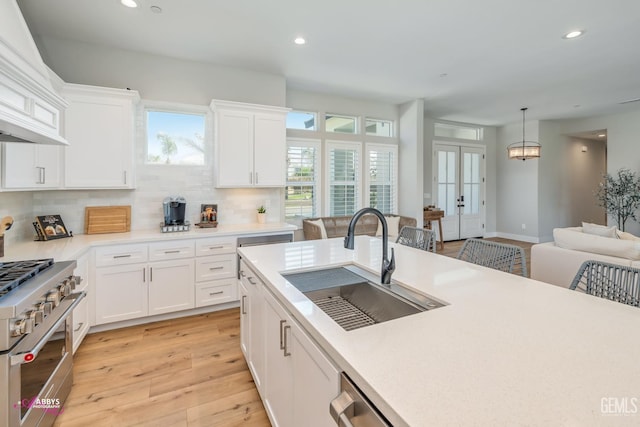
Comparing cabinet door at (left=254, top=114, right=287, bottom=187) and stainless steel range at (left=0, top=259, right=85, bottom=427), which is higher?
cabinet door at (left=254, top=114, right=287, bottom=187)

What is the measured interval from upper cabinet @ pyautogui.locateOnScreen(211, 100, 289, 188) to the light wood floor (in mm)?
1758

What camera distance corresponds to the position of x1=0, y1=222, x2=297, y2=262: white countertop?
2307mm

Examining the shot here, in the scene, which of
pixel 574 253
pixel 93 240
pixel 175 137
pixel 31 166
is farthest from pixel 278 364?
pixel 175 137

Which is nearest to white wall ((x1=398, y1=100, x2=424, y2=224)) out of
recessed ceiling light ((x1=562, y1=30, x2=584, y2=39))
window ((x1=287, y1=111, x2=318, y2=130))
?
window ((x1=287, y1=111, x2=318, y2=130))

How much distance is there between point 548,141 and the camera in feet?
23.6

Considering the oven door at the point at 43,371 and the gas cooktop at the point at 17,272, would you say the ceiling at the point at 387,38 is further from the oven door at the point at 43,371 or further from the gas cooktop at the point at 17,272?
the oven door at the point at 43,371

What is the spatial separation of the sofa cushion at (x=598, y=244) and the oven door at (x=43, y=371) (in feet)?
13.9

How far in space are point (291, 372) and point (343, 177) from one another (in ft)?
14.3

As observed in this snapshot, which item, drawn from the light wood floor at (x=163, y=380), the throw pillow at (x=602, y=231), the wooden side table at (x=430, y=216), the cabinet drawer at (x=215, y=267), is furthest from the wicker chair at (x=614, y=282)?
the wooden side table at (x=430, y=216)

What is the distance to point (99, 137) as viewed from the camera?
3.06 m

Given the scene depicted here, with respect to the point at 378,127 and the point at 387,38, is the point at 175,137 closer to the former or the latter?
the point at 387,38

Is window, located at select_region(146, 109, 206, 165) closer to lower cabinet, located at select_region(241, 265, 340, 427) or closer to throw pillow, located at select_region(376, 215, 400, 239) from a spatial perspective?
lower cabinet, located at select_region(241, 265, 340, 427)

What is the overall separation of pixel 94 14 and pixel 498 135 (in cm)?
842

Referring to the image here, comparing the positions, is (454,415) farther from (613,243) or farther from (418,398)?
(613,243)
